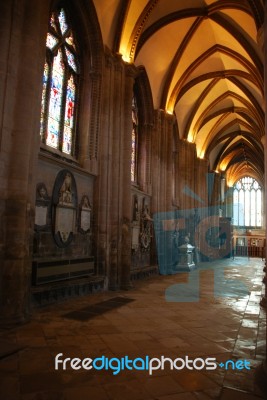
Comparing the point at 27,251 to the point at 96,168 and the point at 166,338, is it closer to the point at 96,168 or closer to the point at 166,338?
the point at 166,338

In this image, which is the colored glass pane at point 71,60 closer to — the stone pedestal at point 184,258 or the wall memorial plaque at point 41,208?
the wall memorial plaque at point 41,208

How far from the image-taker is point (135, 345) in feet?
15.3

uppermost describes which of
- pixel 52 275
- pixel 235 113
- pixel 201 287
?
pixel 235 113

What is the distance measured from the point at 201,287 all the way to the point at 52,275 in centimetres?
532

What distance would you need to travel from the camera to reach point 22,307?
5922 mm

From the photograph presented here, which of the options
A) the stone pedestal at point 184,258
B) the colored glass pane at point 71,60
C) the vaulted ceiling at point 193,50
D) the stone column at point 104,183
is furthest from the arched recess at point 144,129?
the colored glass pane at point 71,60

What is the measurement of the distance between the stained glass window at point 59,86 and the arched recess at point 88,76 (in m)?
0.25

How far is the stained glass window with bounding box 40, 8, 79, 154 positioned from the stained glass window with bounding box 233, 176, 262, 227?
40.2 meters

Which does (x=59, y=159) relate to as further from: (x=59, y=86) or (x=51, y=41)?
(x=51, y=41)

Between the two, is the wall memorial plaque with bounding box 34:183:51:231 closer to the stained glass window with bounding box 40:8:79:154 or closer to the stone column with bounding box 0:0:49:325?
the stone column with bounding box 0:0:49:325

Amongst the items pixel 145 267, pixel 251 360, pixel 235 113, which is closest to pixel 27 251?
pixel 251 360

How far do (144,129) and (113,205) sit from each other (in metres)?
5.73

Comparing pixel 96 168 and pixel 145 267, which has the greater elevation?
pixel 96 168

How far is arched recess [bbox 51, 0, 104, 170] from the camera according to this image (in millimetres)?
9898
